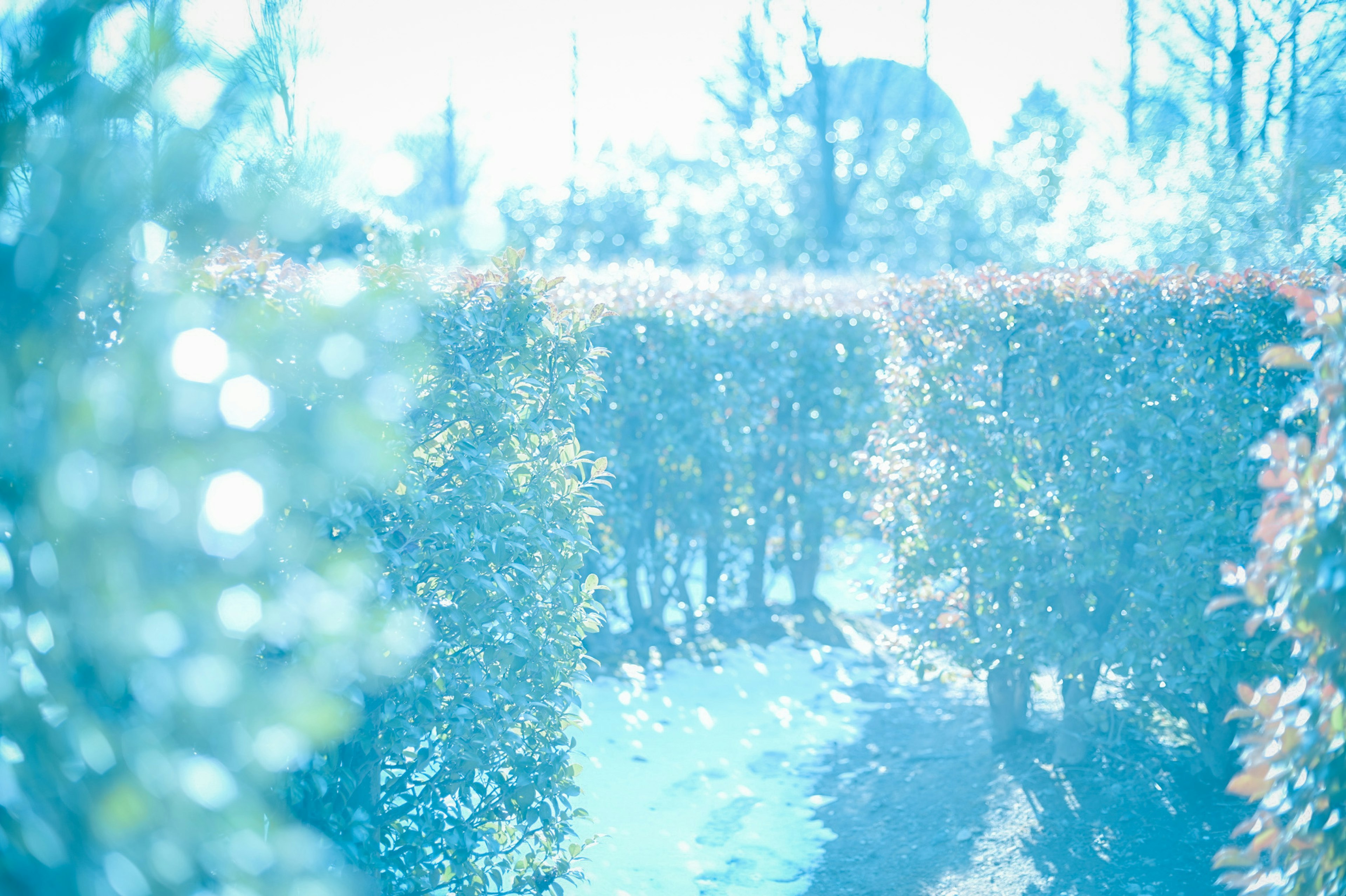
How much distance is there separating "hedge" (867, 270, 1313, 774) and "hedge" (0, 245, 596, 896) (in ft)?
6.87

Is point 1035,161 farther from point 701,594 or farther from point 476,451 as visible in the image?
point 476,451

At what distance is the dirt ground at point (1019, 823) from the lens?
3900 mm

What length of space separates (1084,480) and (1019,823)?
1560mm

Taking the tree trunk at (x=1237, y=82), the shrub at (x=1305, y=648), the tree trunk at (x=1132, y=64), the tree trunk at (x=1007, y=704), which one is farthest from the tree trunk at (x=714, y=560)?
the tree trunk at (x=1132, y=64)

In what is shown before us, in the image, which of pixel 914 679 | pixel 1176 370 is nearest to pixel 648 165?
pixel 914 679

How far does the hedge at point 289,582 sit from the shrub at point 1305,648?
79.8 inches

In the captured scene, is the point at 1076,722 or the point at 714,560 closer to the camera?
the point at 1076,722

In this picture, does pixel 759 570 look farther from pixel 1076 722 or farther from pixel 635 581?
pixel 1076 722

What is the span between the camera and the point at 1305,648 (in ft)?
6.97

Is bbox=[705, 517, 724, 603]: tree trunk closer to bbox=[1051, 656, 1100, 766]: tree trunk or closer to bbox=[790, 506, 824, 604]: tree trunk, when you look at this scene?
bbox=[790, 506, 824, 604]: tree trunk

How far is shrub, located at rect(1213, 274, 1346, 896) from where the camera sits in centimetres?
194

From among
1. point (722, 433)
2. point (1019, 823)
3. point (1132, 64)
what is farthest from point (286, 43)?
point (1132, 64)

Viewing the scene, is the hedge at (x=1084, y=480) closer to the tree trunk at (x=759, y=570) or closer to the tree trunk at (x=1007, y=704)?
the tree trunk at (x=1007, y=704)

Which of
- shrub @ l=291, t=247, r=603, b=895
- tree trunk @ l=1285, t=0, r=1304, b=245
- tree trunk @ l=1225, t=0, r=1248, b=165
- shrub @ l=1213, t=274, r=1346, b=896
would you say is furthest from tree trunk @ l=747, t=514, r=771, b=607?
tree trunk @ l=1225, t=0, r=1248, b=165
